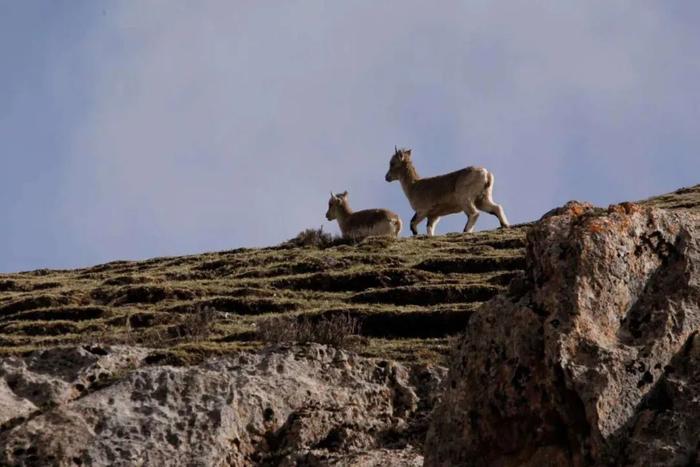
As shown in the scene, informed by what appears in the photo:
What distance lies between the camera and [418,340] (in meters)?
18.0

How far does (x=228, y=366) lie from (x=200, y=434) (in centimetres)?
97

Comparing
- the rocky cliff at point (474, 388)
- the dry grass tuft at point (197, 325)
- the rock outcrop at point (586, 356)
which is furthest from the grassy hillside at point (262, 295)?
the rock outcrop at point (586, 356)

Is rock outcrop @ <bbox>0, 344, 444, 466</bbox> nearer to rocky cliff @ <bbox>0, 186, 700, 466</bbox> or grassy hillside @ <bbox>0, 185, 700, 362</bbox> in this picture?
rocky cliff @ <bbox>0, 186, 700, 466</bbox>

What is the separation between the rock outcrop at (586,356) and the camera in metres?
7.23

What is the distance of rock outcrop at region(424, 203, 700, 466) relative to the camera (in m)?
7.23

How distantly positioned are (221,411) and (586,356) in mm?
2995

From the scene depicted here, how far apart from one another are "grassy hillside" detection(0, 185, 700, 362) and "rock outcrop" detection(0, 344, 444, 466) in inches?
115

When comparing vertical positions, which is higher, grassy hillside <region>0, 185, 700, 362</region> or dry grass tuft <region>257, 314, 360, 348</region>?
grassy hillside <region>0, 185, 700, 362</region>

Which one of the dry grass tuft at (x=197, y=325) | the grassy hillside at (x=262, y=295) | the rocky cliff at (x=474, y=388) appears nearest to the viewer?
the rocky cliff at (x=474, y=388)

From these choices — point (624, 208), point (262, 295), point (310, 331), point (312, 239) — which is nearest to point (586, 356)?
point (624, 208)

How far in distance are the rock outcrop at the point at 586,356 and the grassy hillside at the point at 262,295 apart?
5952mm

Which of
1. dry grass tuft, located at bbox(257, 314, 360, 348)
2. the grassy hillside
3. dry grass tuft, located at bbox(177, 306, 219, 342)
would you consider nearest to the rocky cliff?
dry grass tuft, located at bbox(257, 314, 360, 348)

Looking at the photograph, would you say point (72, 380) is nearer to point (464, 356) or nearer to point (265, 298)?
point (464, 356)

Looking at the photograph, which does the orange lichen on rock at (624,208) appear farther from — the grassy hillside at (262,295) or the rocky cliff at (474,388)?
the grassy hillside at (262,295)
